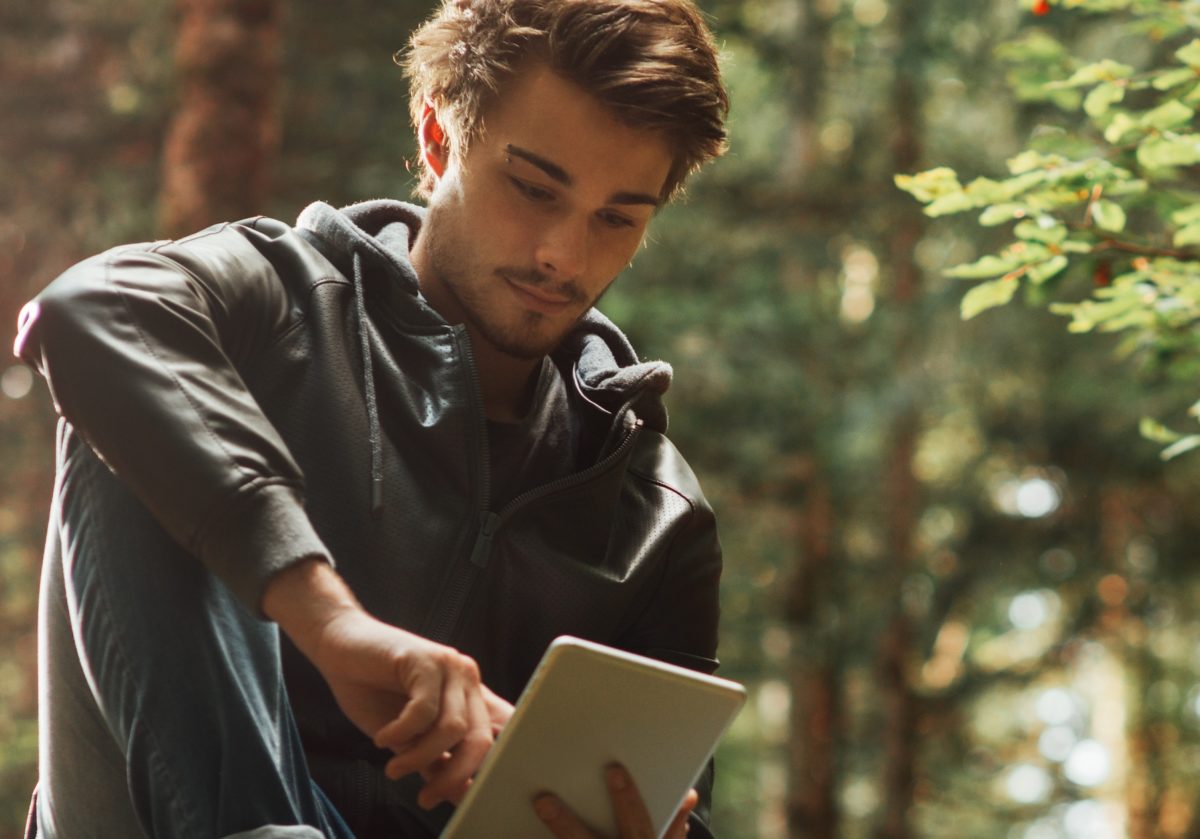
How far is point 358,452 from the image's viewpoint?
7.09ft

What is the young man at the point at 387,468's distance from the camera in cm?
164

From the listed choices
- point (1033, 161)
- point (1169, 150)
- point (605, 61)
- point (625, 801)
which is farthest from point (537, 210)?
point (1169, 150)

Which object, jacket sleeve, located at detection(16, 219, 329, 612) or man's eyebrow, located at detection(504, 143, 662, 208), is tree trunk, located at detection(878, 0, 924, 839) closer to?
man's eyebrow, located at detection(504, 143, 662, 208)

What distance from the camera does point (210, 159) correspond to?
5699 millimetres

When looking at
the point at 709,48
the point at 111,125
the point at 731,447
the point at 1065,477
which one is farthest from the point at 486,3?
the point at 1065,477

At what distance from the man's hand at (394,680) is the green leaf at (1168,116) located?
75.4 inches

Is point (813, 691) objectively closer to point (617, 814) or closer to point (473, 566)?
point (473, 566)

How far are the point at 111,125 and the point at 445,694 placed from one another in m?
7.10

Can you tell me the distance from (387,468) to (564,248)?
1.56 feet

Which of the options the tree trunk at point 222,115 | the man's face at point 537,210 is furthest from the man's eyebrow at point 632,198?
the tree trunk at point 222,115

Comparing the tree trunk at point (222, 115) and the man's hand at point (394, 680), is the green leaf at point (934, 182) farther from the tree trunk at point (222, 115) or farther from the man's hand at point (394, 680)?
the tree trunk at point (222, 115)

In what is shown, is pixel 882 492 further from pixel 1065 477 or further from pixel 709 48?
pixel 709 48

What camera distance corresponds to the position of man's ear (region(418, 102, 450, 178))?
8.48ft

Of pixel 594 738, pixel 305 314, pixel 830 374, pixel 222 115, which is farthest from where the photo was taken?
pixel 830 374
